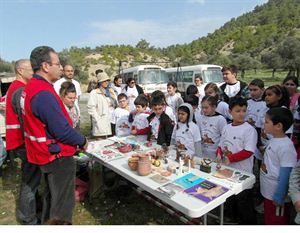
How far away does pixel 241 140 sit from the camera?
235 cm

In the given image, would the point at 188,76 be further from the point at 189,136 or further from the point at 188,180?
the point at 188,180

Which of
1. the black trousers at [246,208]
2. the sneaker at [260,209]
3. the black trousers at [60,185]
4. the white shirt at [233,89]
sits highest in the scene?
the white shirt at [233,89]

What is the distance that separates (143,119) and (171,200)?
2.01 m

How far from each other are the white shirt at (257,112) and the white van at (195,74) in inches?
401

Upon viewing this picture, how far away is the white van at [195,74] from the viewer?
13.7 meters

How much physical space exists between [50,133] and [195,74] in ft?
42.7

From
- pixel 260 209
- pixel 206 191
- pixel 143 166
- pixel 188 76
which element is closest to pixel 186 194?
pixel 206 191

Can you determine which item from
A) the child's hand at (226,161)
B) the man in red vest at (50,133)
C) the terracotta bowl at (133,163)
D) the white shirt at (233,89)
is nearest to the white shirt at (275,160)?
the child's hand at (226,161)

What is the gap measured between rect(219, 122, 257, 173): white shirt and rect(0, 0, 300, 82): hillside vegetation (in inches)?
1166

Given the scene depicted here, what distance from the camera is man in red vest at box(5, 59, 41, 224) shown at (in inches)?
102

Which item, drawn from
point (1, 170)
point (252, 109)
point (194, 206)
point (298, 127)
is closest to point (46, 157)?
point (194, 206)

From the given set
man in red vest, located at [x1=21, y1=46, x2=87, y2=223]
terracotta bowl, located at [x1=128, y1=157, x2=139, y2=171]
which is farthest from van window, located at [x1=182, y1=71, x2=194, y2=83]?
man in red vest, located at [x1=21, y1=46, x2=87, y2=223]

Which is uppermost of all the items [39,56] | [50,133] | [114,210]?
[39,56]

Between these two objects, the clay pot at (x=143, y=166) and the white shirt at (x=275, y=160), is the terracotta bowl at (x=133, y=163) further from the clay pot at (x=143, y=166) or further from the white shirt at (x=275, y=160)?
the white shirt at (x=275, y=160)
